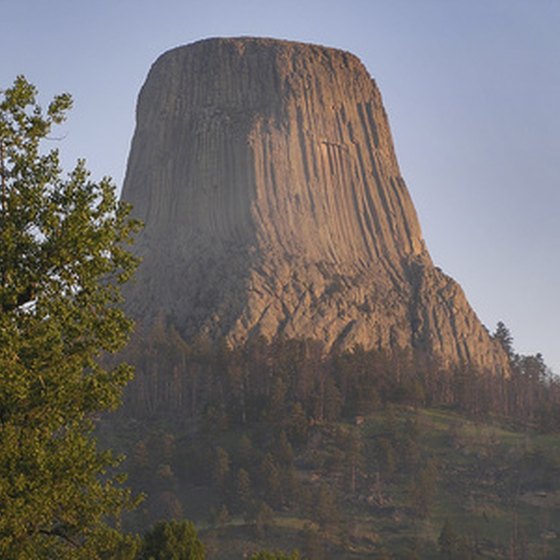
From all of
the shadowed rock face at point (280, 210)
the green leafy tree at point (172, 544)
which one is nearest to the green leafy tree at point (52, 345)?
the green leafy tree at point (172, 544)

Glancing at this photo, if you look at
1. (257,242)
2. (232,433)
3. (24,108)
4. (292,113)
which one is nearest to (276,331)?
(257,242)

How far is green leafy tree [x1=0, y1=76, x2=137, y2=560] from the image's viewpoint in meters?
22.7

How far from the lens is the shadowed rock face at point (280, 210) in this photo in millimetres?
155125

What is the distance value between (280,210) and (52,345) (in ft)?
477

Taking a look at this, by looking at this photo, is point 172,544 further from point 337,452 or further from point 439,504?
point 337,452

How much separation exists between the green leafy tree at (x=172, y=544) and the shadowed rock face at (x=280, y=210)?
95.1 metres

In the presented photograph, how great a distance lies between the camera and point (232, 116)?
178250 millimetres

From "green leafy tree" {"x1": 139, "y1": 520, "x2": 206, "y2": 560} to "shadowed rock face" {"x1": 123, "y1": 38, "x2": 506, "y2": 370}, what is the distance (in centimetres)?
9506

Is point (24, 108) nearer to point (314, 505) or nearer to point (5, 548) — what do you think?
point (5, 548)

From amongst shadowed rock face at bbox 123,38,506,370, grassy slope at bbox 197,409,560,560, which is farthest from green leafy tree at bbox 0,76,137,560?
shadowed rock face at bbox 123,38,506,370

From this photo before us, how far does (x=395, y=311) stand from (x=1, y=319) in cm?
14093

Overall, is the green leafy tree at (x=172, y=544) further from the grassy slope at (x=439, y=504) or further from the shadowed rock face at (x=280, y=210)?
the shadowed rock face at (x=280, y=210)

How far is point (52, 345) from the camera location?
77.0 ft

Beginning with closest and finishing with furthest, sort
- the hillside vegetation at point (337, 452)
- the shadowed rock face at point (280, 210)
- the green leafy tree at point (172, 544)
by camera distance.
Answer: the green leafy tree at point (172, 544) < the hillside vegetation at point (337, 452) < the shadowed rock face at point (280, 210)
